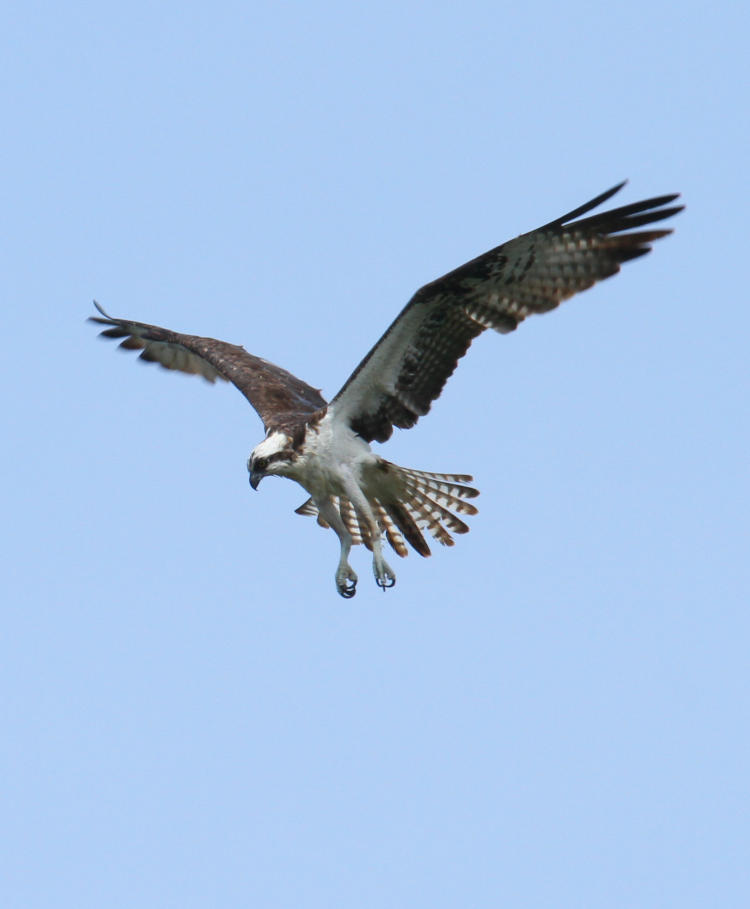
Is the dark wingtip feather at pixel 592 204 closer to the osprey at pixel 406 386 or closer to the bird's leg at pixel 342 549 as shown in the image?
the osprey at pixel 406 386

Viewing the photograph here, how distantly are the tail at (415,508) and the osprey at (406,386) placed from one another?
0.4 inches

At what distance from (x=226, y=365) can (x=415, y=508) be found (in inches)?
84.1

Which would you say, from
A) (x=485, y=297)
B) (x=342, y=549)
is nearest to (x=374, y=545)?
(x=342, y=549)

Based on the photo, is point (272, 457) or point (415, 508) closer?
point (272, 457)

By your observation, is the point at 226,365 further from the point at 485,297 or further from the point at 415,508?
the point at 485,297

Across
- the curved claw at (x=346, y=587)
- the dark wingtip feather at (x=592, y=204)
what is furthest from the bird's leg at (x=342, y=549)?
the dark wingtip feather at (x=592, y=204)

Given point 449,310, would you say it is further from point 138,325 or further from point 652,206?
point 138,325

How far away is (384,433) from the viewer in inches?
423

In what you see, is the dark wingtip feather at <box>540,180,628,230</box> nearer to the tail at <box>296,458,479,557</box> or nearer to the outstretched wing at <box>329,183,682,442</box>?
the outstretched wing at <box>329,183,682,442</box>

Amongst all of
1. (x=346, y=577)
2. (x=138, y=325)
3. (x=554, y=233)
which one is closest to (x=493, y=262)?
(x=554, y=233)

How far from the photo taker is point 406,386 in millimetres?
10398

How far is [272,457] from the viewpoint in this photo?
1053cm

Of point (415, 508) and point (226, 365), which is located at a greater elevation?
point (226, 365)

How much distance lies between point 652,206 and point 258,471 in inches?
133
